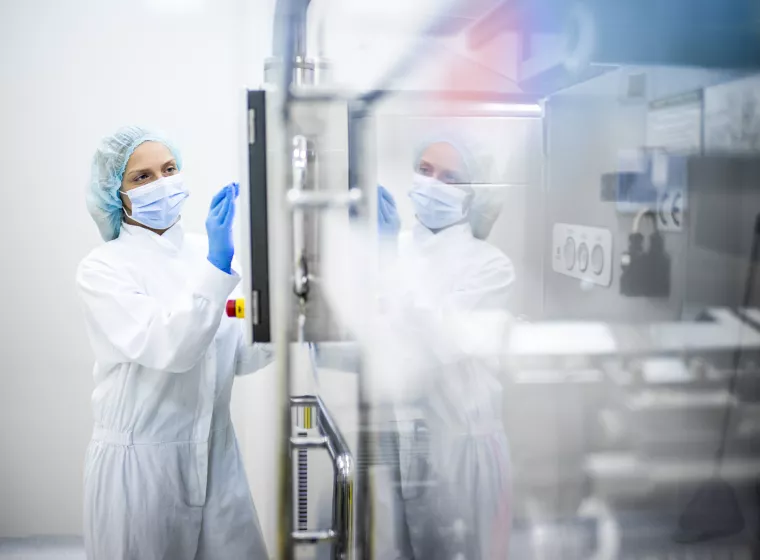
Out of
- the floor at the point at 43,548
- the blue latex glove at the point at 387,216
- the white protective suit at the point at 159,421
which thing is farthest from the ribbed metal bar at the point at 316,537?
the floor at the point at 43,548

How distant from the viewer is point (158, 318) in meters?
1.57

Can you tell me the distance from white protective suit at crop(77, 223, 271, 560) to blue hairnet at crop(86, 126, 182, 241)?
94 mm

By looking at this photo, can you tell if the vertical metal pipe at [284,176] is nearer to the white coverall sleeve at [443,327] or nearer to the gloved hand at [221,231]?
the white coverall sleeve at [443,327]

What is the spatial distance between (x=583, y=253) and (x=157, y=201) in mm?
1149

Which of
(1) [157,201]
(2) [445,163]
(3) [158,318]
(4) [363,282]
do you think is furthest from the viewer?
(1) [157,201]

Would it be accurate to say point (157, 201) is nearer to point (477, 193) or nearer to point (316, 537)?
point (316, 537)

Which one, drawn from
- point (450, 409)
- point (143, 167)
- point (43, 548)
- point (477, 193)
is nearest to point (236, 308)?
point (143, 167)

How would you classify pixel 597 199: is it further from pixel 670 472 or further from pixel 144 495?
pixel 144 495

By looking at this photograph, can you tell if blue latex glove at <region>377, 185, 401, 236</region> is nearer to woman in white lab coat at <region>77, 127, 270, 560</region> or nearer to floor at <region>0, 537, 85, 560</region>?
woman in white lab coat at <region>77, 127, 270, 560</region>

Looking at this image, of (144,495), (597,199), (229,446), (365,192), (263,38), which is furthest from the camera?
(263,38)

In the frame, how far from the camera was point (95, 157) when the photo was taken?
1.76m

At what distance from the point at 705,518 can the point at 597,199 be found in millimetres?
452

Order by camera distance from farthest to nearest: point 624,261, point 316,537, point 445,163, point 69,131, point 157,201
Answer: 1. point 69,131
2. point 157,201
3. point 316,537
4. point 445,163
5. point 624,261

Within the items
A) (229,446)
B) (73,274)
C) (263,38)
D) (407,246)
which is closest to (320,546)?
(229,446)
